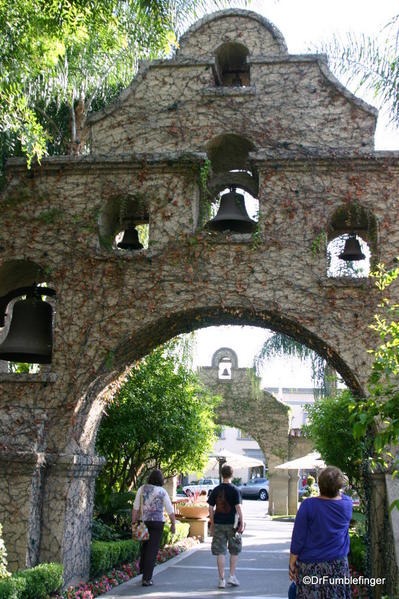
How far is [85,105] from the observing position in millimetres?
16297

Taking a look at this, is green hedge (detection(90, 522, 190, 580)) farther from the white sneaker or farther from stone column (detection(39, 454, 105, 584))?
the white sneaker

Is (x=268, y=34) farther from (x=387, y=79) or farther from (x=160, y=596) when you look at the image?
(x=160, y=596)

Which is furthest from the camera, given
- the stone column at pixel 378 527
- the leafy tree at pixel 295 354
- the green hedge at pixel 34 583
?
the leafy tree at pixel 295 354

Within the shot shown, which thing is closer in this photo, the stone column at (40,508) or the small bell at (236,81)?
the stone column at (40,508)

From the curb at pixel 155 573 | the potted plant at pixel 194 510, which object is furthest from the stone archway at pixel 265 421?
the curb at pixel 155 573

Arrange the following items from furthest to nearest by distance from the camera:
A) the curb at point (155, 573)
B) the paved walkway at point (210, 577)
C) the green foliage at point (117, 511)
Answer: the green foliage at point (117, 511) < the paved walkway at point (210, 577) < the curb at point (155, 573)

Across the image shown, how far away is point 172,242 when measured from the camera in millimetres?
8562

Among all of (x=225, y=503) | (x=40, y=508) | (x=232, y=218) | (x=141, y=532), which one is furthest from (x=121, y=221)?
(x=141, y=532)

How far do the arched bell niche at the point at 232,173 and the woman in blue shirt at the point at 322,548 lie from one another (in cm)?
453

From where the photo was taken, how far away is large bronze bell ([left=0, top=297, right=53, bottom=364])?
836 cm

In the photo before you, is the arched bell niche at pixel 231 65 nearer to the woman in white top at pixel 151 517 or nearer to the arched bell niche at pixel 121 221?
the arched bell niche at pixel 121 221

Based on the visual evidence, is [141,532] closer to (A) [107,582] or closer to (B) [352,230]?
(A) [107,582]

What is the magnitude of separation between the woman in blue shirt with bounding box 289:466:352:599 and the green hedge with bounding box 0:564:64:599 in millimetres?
3044

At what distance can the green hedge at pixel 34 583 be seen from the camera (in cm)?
677
